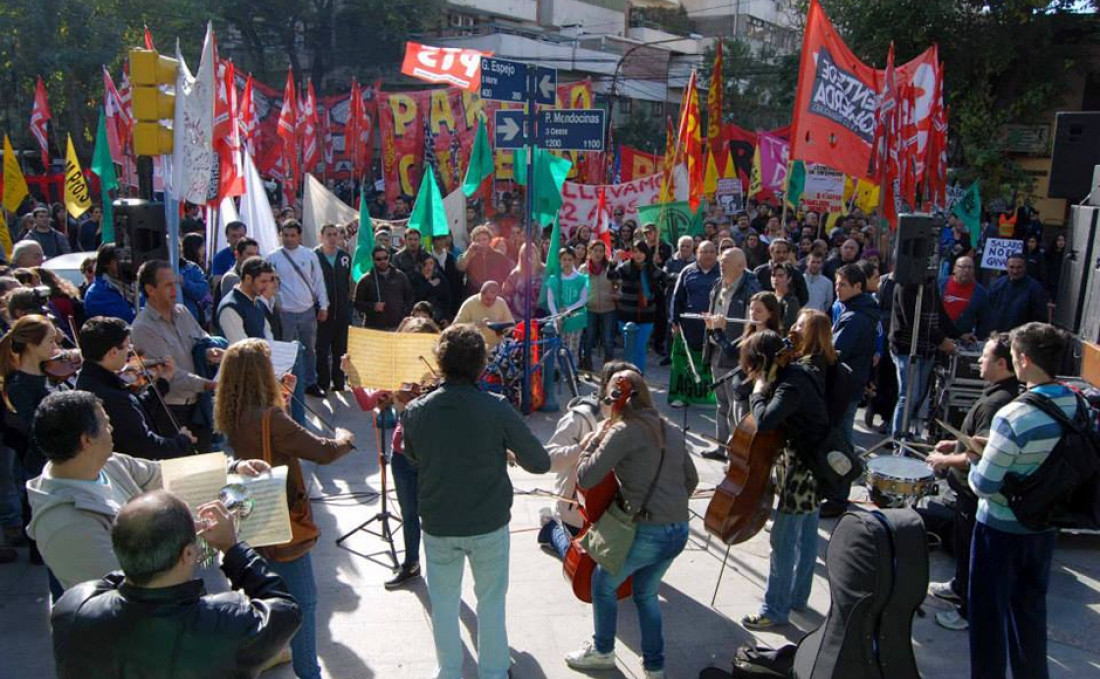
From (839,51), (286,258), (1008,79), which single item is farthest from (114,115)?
(1008,79)

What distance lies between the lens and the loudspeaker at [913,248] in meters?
6.98

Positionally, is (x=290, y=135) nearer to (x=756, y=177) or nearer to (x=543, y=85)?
(x=543, y=85)

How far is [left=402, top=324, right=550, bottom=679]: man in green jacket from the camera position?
3.75 metres

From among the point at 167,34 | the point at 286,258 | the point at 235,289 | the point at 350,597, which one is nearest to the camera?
the point at 350,597

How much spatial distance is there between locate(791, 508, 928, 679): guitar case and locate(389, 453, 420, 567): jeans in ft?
8.96

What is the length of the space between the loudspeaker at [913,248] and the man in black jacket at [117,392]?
18.6 feet

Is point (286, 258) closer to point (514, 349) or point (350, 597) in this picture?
point (514, 349)

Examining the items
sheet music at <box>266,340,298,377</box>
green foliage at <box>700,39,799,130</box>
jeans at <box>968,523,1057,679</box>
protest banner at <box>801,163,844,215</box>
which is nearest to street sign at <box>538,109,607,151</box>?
sheet music at <box>266,340,298,377</box>

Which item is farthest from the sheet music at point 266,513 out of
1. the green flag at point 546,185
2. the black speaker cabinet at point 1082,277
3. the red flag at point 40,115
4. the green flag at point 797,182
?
the red flag at point 40,115

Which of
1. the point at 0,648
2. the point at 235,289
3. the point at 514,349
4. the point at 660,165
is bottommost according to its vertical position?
the point at 0,648

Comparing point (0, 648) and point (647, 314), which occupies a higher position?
point (647, 314)

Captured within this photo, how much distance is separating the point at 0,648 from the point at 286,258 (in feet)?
16.7

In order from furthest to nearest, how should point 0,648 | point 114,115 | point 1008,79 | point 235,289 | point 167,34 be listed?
point 167,34, point 1008,79, point 114,115, point 235,289, point 0,648

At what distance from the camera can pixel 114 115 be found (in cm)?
1734
